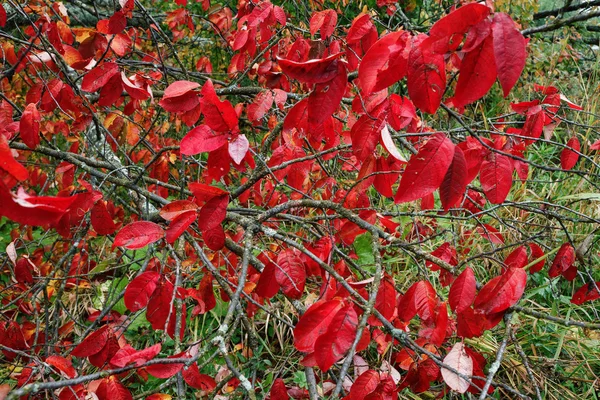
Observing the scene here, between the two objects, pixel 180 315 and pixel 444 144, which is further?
pixel 180 315

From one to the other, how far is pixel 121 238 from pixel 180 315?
0.29 m

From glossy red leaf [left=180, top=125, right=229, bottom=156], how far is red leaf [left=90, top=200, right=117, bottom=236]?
58 centimetres

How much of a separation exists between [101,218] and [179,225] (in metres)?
0.56

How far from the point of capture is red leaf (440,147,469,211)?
84 centimetres

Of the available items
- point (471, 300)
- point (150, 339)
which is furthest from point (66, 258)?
point (471, 300)

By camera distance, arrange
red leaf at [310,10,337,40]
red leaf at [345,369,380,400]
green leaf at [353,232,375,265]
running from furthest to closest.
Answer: green leaf at [353,232,375,265] → red leaf at [310,10,337,40] → red leaf at [345,369,380,400]

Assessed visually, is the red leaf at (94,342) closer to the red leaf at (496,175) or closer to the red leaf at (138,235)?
the red leaf at (138,235)

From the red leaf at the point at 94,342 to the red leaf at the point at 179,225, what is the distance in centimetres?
35

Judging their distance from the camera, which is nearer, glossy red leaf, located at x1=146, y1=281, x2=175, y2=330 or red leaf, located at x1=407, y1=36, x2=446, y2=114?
red leaf, located at x1=407, y1=36, x2=446, y2=114

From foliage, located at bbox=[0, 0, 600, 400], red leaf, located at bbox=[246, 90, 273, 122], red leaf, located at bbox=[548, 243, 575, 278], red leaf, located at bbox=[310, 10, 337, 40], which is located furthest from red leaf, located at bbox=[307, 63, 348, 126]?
red leaf, located at bbox=[548, 243, 575, 278]

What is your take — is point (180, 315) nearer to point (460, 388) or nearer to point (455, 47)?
point (460, 388)

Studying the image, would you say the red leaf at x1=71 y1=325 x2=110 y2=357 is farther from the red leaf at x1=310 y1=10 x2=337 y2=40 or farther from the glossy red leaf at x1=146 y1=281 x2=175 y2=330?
the red leaf at x1=310 y1=10 x2=337 y2=40

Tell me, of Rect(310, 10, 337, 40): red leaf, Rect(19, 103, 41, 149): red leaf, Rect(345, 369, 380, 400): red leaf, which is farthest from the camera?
Rect(310, 10, 337, 40): red leaf

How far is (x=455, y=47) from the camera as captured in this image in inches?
29.2
